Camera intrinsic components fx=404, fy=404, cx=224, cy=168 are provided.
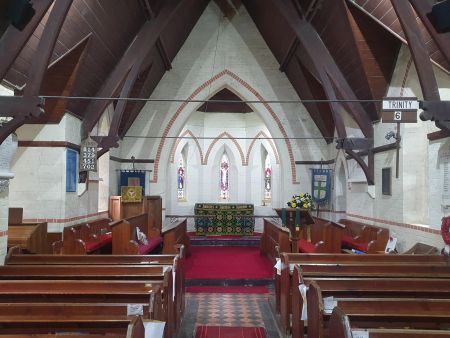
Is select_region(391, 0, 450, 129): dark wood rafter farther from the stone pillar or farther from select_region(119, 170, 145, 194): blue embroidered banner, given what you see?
select_region(119, 170, 145, 194): blue embroidered banner

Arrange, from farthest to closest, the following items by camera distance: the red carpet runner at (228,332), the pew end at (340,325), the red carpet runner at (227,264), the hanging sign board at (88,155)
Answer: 1. the hanging sign board at (88,155)
2. the red carpet runner at (227,264)
3. the red carpet runner at (228,332)
4. the pew end at (340,325)

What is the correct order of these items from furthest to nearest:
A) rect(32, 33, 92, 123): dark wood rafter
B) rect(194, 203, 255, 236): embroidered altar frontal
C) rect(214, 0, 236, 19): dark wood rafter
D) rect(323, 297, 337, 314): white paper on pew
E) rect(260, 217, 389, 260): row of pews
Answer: rect(194, 203, 255, 236): embroidered altar frontal → rect(214, 0, 236, 19): dark wood rafter → rect(260, 217, 389, 260): row of pews → rect(32, 33, 92, 123): dark wood rafter → rect(323, 297, 337, 314): white paper on pew

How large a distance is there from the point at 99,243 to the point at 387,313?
6682 millimetres

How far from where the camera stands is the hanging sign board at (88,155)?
8805 millimetres

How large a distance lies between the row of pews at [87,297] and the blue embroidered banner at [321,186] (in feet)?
24.3

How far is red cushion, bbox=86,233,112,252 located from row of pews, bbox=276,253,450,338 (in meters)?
4.07

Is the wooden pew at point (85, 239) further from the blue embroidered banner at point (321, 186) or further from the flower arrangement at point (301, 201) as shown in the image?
the blue embroidered banner at point (321, 186)

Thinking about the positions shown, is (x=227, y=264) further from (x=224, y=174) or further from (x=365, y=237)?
(x=224, y=174)

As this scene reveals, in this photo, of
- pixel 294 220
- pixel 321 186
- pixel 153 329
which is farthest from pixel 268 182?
pixel 153 329

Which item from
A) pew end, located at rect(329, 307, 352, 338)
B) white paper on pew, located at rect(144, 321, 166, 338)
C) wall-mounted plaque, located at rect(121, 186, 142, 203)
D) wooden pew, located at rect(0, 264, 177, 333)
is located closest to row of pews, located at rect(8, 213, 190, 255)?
wall-mounted plaque, located at rect(121, 186, 142, 203)

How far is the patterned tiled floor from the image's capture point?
569 centimetres

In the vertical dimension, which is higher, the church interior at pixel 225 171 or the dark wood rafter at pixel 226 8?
the dark wood rafter at pixel 226 8

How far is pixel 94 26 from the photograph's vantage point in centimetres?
761

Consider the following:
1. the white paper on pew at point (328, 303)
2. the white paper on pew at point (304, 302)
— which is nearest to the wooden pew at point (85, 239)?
the white paper on pew at point (304, 302)
